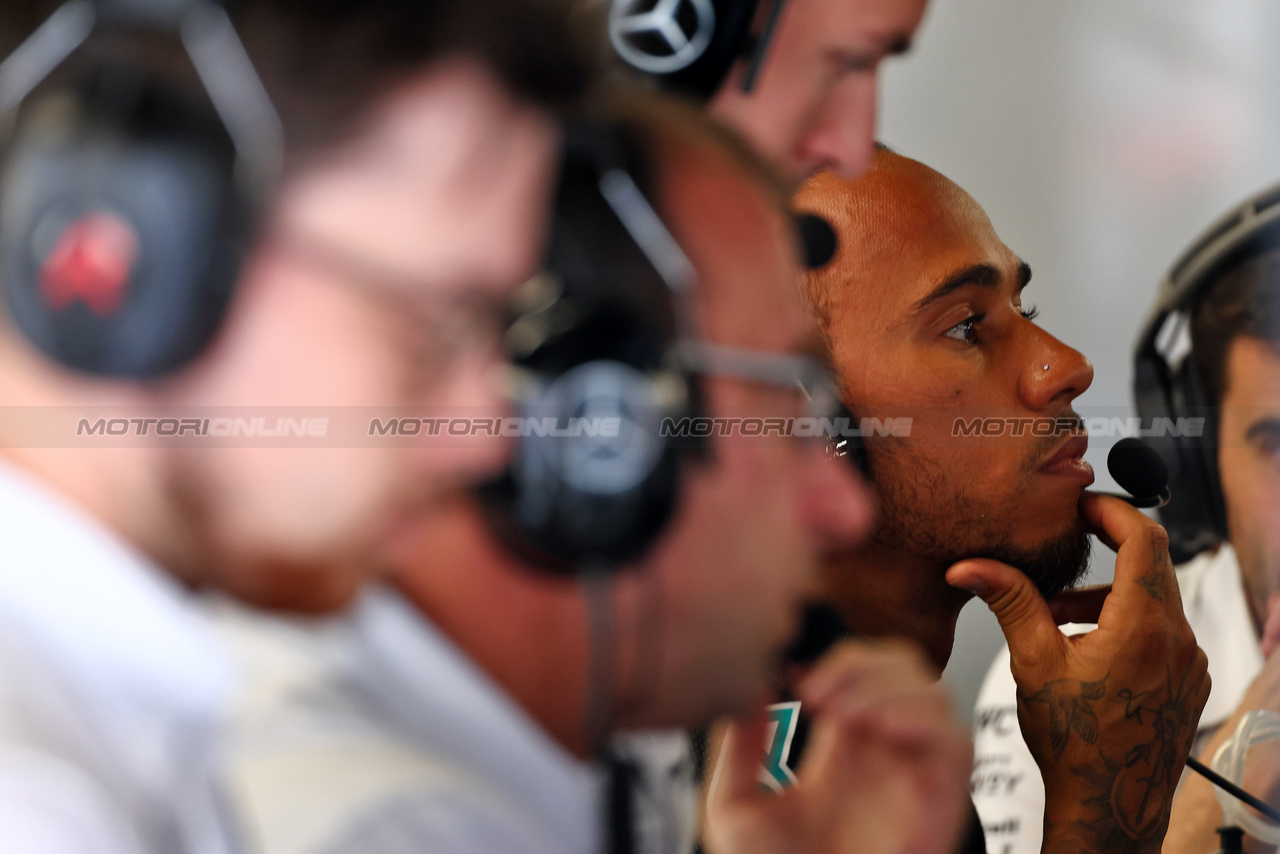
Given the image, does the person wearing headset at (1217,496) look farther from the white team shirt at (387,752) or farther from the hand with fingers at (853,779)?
the white team shirt at (387,752)

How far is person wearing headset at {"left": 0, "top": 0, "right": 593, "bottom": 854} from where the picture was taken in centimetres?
70

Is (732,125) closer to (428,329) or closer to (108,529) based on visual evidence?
(428,329)

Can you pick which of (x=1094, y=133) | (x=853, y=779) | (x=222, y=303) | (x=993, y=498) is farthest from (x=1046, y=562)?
(x=222, y=303)

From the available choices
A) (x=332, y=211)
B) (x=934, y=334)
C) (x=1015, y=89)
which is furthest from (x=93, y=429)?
(x=1015, y=89)

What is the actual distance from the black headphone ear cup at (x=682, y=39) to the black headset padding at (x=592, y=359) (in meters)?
0.10

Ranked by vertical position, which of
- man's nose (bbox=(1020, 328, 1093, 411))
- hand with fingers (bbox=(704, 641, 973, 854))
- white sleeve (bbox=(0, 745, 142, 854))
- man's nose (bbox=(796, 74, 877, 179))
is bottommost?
hand with fingers (bbox=(704, 641, 973, 854))

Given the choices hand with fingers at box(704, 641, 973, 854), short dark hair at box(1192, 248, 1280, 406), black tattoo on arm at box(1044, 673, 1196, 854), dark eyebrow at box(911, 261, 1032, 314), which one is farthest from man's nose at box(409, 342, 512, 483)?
short dark hair at box(1192, 248, 1280, 406)

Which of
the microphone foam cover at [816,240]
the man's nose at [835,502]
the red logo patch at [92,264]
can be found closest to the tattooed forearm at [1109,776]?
the man's nose at [835,502]

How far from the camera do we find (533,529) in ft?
2.44

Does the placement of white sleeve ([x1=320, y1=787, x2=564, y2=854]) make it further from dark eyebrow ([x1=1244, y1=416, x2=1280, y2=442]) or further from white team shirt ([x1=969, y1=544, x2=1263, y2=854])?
dark eyebrow ([x1=1244, y1=416, x2=1280, y2=442])

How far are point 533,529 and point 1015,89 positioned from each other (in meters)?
0.65

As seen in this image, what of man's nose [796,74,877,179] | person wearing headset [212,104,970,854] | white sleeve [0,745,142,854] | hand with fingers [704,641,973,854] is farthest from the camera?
man's nose [796,74,877,179]

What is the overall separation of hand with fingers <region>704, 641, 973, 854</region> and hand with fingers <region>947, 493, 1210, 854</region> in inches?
4.8

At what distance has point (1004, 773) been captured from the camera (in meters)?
0.97
